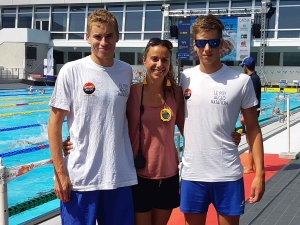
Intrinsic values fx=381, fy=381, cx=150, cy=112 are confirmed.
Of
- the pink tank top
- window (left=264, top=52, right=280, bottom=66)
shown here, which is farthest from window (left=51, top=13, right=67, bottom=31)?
the pink tank top

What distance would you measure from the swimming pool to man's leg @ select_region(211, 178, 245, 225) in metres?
2.91

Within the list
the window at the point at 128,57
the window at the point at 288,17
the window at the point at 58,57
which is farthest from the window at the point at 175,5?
the window at the point at 58,57

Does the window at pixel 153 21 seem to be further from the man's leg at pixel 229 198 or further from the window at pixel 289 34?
the man's leg at pixel 229 198

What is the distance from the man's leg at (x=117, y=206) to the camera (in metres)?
2.37

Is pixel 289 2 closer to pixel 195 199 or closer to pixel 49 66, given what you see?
pixel 49 66

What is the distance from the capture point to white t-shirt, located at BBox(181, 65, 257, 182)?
94.0 inches

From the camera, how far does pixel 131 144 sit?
2492 millimetres

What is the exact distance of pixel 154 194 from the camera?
2.53m

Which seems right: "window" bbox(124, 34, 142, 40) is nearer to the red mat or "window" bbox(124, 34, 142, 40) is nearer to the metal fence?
the metal fence

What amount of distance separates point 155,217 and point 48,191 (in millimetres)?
3952

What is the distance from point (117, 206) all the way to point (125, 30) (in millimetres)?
32024

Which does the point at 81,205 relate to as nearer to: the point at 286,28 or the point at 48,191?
the point at 48,191

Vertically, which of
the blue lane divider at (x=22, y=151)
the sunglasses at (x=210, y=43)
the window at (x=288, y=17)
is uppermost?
the window at (x=288, y=17)

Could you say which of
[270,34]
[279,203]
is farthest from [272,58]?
[279,203]
